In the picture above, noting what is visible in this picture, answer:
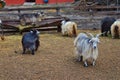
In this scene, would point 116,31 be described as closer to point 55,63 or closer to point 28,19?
point 28,19

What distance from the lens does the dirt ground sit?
28.2 ft

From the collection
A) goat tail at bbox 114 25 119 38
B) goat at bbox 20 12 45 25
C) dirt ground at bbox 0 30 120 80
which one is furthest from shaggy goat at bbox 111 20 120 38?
goat at bbox 20 12 45 25

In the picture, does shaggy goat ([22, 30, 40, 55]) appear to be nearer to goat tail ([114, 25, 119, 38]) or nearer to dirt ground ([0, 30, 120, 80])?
dirt ground ([0, 30, 120, 80])

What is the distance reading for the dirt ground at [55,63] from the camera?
28.2 ft

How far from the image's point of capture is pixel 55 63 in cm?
990

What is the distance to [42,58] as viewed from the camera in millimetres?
10562

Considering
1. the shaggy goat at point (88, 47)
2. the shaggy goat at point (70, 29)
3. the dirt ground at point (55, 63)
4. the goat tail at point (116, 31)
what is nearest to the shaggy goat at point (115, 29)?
the goat tail at point (116, 31)

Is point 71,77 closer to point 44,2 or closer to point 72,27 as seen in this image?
point 72,27

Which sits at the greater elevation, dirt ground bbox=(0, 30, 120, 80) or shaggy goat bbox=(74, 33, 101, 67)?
shaggy goat bbox=(74, 33, 101, 67)

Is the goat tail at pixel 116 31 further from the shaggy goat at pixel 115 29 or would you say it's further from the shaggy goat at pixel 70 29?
the shaggy goat at pixel 70 29

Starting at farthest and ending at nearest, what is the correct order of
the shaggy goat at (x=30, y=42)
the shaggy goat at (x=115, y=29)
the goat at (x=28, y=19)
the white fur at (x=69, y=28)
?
the goat at (x=28, y=19)
the white fur at (x=69, y=28)
the shaggy goat at (x=115, y=29)
the shaggy goat at (x=30, y=42)

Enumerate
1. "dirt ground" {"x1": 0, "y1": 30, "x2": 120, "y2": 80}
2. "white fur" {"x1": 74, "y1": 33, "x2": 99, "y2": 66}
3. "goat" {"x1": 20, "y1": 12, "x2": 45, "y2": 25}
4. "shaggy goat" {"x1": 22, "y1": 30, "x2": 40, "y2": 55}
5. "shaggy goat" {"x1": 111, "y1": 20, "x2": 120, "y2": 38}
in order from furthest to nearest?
"goat" {"x1": 20, "y1": 12, "x2": 45, "y2": 25}, "shaggy goat" {"x1": 111, "y1": 20, "x2": 120, "y2": 38}, "shaggy goat" {"x1": 22, "y1": 30, "x2": 40, "y2": 55}, "white fur" {"x1": 74, "y1": 33, "x2": 99, "y2": 66}, "dirt ground" {"x1": 0, "y1": 30, "x2": 120, "y2": 80}

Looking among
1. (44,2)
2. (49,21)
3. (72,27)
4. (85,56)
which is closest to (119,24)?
(72,27)

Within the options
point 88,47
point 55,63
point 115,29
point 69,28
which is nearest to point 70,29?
point 69,28
